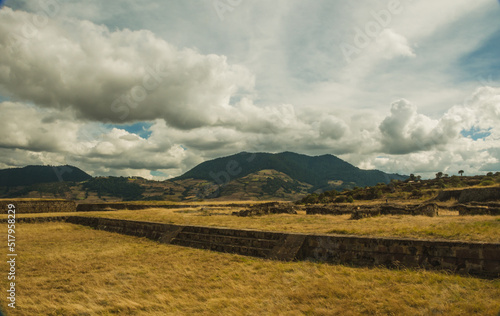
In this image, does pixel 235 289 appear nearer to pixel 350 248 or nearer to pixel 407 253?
pixel 350 248

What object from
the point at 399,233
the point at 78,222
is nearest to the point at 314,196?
the point at 78,222

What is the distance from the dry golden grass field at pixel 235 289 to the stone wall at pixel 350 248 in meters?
0.80

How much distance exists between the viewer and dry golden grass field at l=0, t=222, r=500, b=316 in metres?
6.64

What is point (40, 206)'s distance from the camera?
40562 mm

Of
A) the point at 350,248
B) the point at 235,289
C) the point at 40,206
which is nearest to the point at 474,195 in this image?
the point at 350,248

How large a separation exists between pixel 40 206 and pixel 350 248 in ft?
153

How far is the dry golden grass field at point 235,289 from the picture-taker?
21.8 ft

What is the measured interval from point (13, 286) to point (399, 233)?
603 inches

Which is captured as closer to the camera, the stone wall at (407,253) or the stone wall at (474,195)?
the stone wall at (407,253)

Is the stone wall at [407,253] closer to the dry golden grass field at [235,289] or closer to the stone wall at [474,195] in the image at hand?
the dry golden grass field at [235,289]

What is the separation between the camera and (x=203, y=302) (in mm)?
7598

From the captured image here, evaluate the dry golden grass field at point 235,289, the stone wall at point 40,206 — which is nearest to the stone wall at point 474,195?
the dry golden grass field at point 235,289

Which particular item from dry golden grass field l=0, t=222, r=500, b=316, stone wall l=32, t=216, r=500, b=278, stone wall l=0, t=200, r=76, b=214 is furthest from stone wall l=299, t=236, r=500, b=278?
stone wall l=0, t=200, r=76, b=214

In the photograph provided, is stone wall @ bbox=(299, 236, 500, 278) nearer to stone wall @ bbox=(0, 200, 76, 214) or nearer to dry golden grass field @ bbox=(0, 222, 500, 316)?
dry golden grass field @ bbox=(0, 222, 500, 316)
